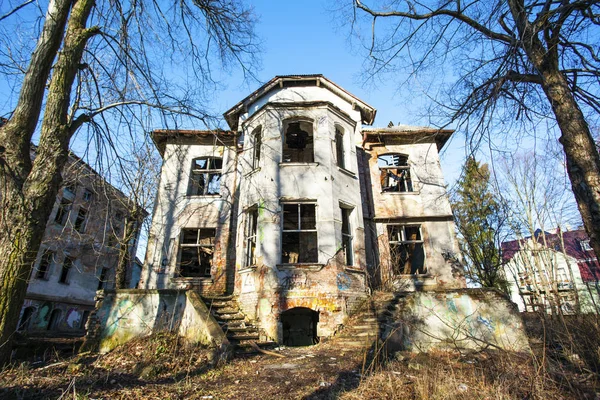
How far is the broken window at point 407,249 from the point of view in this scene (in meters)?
12.2

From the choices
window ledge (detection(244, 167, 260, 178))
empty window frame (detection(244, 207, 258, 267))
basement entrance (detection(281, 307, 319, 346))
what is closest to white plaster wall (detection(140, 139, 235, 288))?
window ledge (detection(244, 167, 260, 178))

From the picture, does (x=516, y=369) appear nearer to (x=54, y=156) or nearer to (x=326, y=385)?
(x=326, y=385)

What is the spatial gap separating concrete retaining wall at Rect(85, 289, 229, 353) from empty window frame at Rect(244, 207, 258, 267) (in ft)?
8.49

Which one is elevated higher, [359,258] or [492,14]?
[492,14]

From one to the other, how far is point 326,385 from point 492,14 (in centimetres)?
626

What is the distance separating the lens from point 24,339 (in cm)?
763

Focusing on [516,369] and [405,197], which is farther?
[405,197]

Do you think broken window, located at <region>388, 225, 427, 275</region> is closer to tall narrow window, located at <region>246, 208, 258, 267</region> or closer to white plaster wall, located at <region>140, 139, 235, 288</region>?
tall narrow window, located at <region>246, 208, 258, 267</region>

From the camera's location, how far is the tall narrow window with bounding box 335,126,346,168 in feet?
39.2

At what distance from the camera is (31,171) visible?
4.92 metres

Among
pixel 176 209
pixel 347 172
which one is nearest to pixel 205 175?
pixel 176 209

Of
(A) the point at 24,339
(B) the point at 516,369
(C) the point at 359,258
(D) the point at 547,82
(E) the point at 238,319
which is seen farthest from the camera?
(C) the point at 359,258

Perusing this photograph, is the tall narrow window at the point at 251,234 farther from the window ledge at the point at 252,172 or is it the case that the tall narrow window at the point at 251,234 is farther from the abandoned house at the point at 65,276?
the abandoned house at the point at 65,276

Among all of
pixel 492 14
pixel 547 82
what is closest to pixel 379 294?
pixel 547 82
